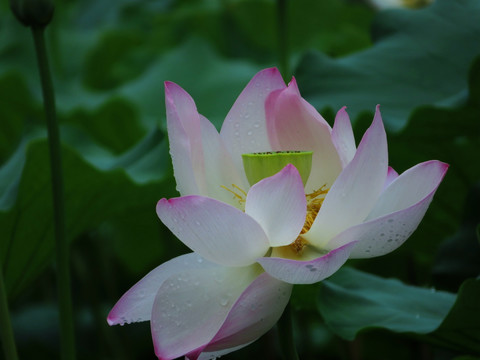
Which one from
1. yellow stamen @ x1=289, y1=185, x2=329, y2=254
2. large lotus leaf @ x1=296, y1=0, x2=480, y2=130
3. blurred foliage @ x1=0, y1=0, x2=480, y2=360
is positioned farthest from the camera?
large lotus leaf @ x1=296, y1=0, x2=480, y2=130

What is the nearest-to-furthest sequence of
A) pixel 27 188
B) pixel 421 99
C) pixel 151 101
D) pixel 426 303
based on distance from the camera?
pixel 426 303
pixel 27 188
pixel 421 99
pixel 151 101

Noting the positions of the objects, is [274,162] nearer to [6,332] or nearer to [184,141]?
[184,141]

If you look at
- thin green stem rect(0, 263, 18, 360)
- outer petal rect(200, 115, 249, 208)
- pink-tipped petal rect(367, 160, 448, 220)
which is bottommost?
thin green stem rect(0, 263, 18, 360)

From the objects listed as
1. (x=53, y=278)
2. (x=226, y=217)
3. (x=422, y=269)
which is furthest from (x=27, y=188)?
(x=53, y=278)

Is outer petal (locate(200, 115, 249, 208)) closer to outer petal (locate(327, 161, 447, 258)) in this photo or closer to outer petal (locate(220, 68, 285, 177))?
outer petal (locate(220, 68, 285, 177))

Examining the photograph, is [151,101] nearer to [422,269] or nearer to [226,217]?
[422,269]

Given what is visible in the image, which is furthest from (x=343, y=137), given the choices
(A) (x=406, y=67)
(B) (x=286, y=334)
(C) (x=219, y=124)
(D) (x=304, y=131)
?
(C) (x=219, y=124)

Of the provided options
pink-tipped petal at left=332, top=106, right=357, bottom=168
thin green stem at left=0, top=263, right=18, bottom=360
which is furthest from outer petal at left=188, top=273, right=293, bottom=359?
thin green stem at left=0, top=263, right=18, bottom=360
